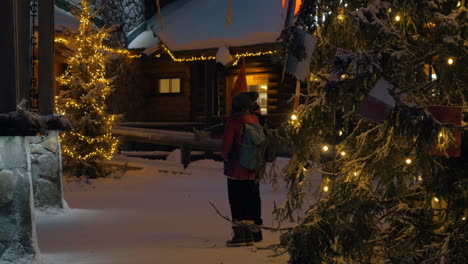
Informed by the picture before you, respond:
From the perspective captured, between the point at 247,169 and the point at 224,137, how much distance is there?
0.43 meters

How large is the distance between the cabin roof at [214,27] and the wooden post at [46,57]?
9.79 meters

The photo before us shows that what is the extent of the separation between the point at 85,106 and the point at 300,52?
421 inches

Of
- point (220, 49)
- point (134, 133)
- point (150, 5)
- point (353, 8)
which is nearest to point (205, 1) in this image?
point (150, 5)

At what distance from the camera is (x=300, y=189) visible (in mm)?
4500

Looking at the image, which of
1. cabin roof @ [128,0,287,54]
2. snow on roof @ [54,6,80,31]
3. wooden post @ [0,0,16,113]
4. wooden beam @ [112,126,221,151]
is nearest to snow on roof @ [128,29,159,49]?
cabin roof @ [128,0,287,54]

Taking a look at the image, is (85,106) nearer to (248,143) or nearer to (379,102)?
(248,143)

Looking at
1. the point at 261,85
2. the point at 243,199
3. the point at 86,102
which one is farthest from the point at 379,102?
the point at 261,85

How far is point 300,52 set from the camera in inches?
165

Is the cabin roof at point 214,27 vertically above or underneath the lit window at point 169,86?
above

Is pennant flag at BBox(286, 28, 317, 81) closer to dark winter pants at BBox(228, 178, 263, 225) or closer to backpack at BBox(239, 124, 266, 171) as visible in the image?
backpack at BBox(239, 124, 266, 171)

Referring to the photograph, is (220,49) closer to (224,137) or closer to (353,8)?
(224,137)

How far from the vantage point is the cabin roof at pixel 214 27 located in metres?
18.6

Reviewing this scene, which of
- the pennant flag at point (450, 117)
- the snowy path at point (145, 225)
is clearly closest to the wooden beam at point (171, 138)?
the snowy path at point (145, 225)

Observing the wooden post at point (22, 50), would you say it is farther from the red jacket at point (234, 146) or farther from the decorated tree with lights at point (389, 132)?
the decorated tree with lights at point (389, 132)
